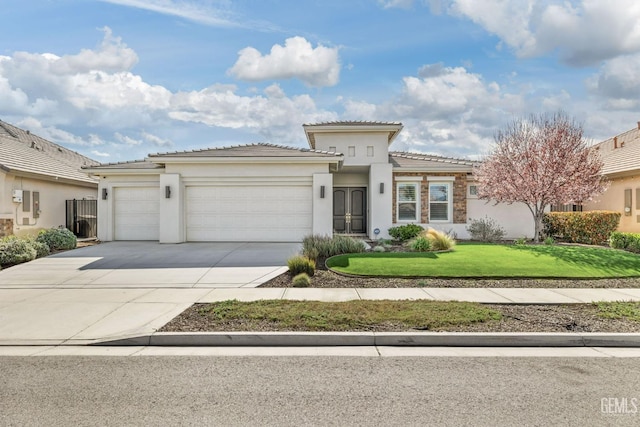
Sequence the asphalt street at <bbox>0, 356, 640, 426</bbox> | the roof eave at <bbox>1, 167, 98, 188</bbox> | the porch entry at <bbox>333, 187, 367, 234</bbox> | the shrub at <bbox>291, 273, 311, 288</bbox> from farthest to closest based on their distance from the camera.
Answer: the porch entry at <bbox>333, 187, 367, 234</bbox> < the roof eave at <bbox>1, 167, 98, 188</bbox> < the shrub at <bbox>291, 273, 311, 288</bbox> < the asphalt street at <bbox>0, 356, 640, 426</bbox>

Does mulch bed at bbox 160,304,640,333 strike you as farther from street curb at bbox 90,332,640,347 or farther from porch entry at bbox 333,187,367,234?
porch entry at bbox 333,187,367,234

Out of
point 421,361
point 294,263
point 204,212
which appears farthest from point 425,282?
point 204,212

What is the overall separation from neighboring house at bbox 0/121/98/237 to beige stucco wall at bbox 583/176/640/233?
78.4 feet

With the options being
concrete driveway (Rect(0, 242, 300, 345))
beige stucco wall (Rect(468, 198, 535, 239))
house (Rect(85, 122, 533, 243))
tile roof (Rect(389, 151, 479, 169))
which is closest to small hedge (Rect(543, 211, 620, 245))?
beige stucco wall (Rect(468, 198, 535, 239))

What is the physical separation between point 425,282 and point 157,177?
12.5 meters

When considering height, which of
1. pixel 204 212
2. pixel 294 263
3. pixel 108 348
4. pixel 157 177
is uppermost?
pixel 157 177

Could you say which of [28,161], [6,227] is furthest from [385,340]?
[28,161]

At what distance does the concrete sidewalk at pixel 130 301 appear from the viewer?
6262 millimetres

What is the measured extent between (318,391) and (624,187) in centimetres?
1995

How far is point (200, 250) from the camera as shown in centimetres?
1422

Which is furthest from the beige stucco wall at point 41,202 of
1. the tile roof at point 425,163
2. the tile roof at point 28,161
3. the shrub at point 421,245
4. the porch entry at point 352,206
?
the tile roof at point 425,163

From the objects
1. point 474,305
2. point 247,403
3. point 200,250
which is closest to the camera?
point 247,403

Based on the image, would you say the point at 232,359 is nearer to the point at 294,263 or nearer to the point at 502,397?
the point at 502,397

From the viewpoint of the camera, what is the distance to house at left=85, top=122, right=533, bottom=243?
1600 centimetres
